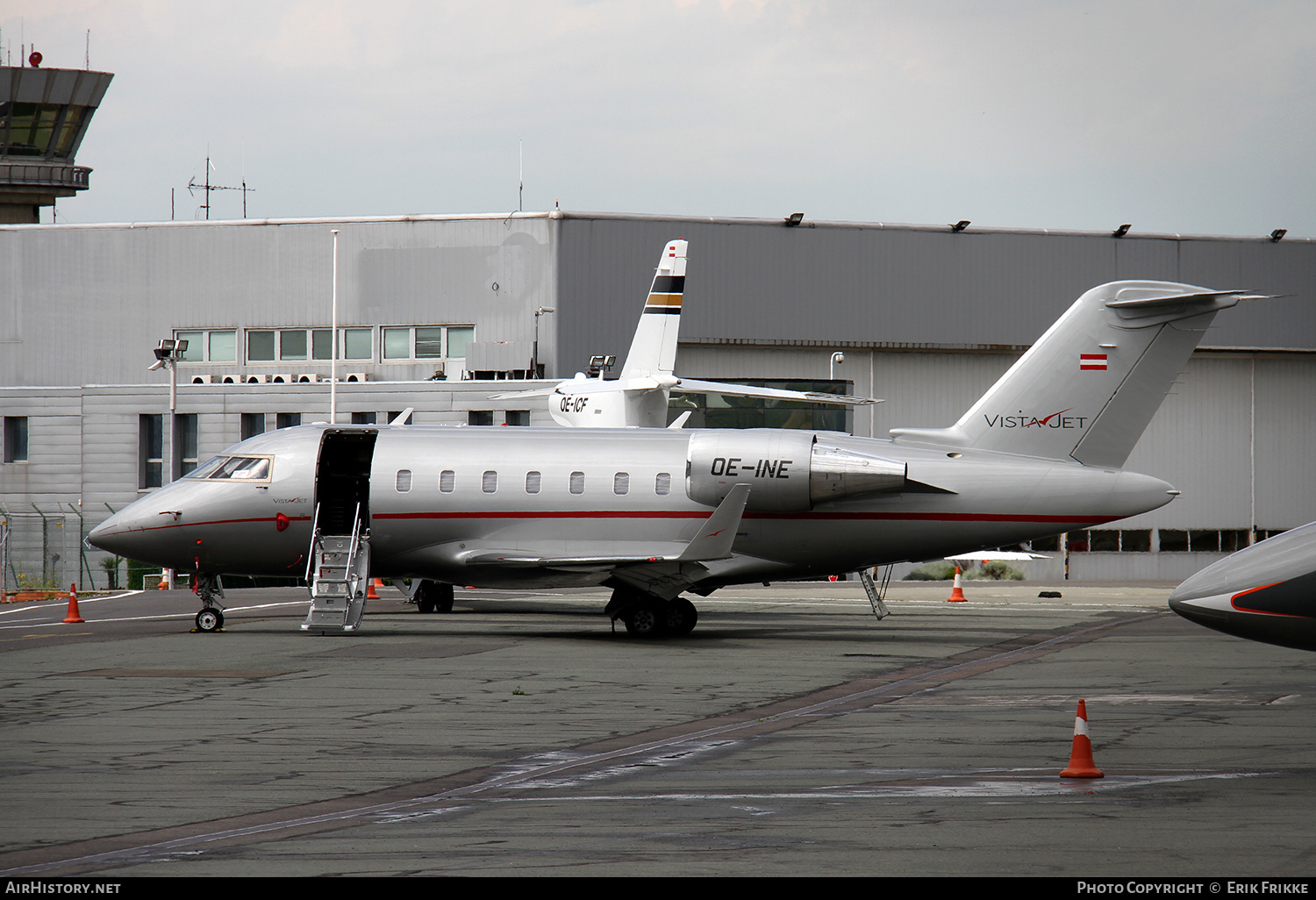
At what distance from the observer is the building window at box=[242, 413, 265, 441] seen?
53.6 meters

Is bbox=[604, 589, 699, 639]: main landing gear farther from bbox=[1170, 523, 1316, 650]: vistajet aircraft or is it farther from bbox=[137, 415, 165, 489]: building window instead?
bbox=[137, 415, 165, 489]: building window

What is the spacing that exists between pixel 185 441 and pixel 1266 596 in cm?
4926

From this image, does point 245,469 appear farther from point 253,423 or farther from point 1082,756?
point 253,423

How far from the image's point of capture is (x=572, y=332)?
54.1 m

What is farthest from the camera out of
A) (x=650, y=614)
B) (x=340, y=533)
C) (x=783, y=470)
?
(x=340, y=533)

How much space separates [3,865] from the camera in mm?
8344

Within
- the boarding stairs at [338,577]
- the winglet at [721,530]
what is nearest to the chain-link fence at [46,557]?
the boarding stairs at [338,577]

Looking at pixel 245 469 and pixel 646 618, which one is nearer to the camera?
pixel 646 618

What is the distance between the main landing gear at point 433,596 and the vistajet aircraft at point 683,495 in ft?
17.6

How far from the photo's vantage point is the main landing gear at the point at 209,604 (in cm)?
2519

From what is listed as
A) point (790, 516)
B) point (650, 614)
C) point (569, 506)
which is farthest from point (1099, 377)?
point (569, 506)

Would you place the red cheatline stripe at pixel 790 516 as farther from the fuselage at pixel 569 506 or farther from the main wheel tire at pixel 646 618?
the main wheel tire at pixel 646 618

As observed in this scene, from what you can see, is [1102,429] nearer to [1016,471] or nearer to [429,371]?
[1016,471]

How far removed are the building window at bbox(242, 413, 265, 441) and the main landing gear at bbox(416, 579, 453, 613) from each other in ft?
82.7
